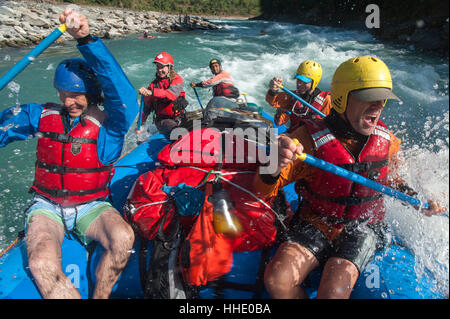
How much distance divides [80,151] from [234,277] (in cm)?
154

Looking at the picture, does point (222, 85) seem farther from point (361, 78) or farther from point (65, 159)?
point (361, 78)

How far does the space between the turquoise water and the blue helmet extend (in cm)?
208

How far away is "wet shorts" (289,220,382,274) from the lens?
1762mm

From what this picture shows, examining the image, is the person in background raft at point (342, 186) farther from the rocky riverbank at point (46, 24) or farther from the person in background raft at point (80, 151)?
the rocky riverbank at point (46, 24)

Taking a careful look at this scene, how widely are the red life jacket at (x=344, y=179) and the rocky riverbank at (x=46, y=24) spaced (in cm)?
1597

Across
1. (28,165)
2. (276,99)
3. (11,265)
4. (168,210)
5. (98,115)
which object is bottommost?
(28,165)

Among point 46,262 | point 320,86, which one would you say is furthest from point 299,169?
point 320,86

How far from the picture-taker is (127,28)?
20.8 meters

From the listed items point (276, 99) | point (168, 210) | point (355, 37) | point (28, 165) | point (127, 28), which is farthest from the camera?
point (127, 28)

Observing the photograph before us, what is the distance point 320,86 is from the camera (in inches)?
356

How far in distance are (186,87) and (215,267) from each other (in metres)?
7.70

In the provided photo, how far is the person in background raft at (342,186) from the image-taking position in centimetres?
173
